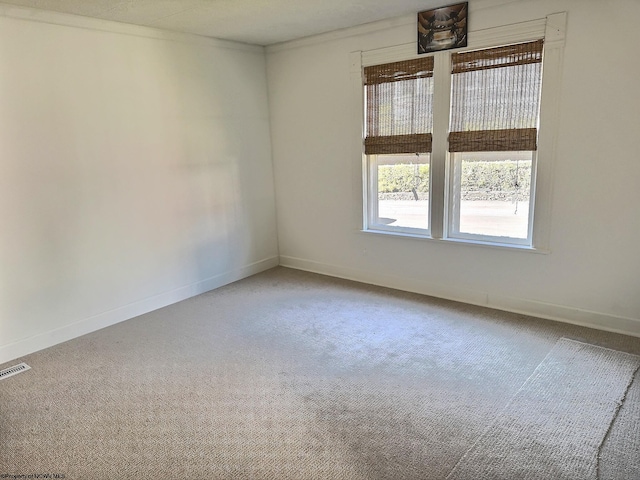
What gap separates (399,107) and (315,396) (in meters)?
2.77

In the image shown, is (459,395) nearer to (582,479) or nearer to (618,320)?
(582,479)

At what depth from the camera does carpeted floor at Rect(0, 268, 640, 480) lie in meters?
2.13

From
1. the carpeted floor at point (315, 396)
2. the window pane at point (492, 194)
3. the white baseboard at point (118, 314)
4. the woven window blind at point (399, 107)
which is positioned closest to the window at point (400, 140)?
the woven window blind at point (399, 107)

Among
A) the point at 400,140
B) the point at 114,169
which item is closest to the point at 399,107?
A: the point at 400,140

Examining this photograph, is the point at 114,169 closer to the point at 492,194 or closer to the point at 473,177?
the point at 473,177

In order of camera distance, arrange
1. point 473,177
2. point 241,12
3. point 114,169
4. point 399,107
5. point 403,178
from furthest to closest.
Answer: point 403,178 → point 399,107 → point 473,177 → point 114,169 → point 241,12

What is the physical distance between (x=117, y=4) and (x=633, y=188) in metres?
3.92

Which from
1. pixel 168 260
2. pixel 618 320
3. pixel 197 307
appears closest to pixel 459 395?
pixel 618 320

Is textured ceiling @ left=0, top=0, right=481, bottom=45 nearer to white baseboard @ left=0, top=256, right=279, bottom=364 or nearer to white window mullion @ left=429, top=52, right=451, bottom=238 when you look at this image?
white window mullion @ left=429, top=52, right=451, bottom=238

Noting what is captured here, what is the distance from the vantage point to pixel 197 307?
4180 millimetres

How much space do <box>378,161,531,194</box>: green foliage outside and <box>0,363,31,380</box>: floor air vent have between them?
133 inches

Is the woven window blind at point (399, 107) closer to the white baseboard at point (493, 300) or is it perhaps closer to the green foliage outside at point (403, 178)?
the green foliage outside at point (403, 178)

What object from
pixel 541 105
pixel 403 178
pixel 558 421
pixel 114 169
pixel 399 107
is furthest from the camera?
pixel 403 178

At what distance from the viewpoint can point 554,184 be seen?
3426 mm
